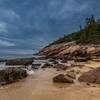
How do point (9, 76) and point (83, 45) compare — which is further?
point (83, 45)

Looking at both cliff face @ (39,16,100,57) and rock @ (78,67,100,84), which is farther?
cliff face @ (39,16,100,57)

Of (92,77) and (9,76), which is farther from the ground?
(9,76)

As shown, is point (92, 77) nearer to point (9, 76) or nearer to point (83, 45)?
point (9, 76)

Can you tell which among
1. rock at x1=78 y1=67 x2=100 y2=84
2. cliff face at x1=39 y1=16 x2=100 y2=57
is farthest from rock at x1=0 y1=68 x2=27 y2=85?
cliff face at x1=39 y1=16 x2=100 y2=57

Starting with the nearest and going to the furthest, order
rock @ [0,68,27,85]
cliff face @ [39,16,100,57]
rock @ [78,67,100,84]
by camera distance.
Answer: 1. rock @ [78,67,100,84]
2. rock @ [0,68,27,85]
3. cliff face @ [39,16,100,57]

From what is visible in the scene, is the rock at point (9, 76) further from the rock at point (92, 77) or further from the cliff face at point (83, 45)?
the cliff face at point (83, 45)

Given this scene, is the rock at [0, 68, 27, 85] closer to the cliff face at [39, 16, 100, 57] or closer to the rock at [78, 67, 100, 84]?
the rock at [78, 67, 100, 84]

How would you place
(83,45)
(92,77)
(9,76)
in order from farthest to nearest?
(83,45) → (9,76) → (92,77)

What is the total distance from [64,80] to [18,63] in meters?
22.2

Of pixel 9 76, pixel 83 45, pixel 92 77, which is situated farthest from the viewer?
pixel 83 45

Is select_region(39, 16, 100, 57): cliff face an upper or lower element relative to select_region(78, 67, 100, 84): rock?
upper

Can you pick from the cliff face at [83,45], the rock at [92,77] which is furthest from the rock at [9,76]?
the cliff face at [83,45]

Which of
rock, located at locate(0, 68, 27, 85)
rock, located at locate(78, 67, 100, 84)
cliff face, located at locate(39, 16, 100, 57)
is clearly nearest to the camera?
rock, located at locate(78, 67, 100, 84)

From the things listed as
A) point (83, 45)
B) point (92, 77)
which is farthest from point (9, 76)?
point (83, 45)
